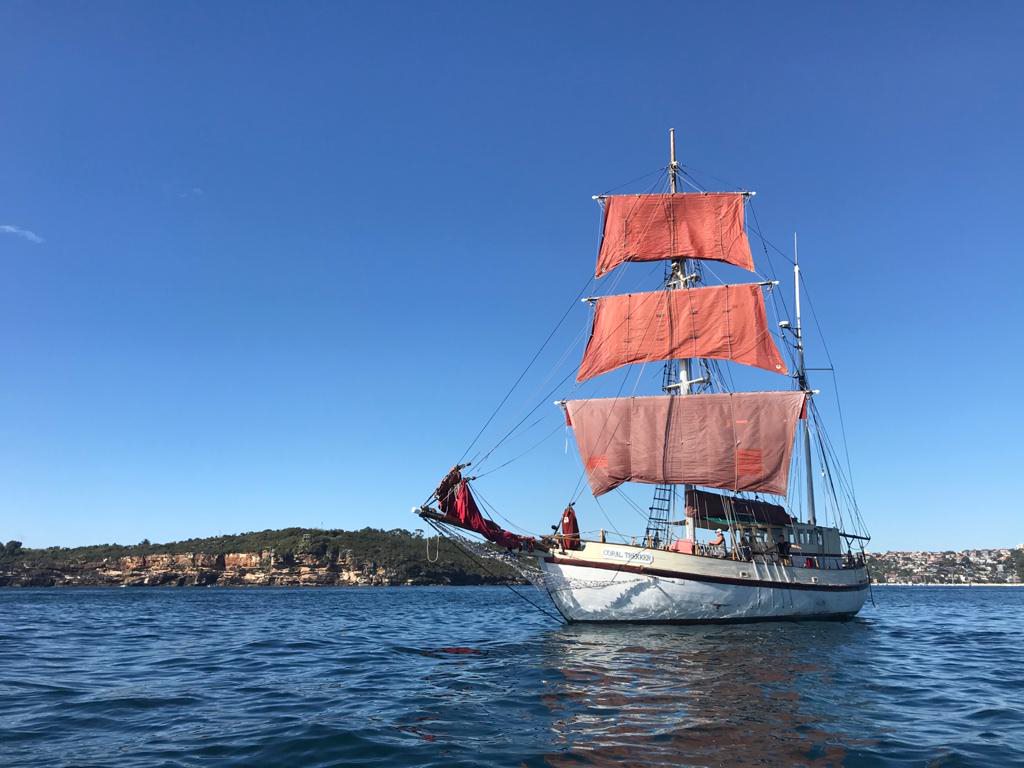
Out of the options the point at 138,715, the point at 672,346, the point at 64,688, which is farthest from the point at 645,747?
the point at 672,346

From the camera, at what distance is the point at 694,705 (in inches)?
474

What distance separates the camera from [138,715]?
36.6 feet

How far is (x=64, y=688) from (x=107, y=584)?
126m

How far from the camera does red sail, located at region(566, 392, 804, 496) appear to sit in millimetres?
37219

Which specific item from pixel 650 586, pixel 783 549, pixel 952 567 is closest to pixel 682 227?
pixel 783 549

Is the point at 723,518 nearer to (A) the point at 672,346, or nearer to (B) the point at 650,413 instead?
(B) the point at 650,413

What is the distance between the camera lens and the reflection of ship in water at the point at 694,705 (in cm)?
908

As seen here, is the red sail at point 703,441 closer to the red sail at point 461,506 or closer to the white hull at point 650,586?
the white hull at point 650,586

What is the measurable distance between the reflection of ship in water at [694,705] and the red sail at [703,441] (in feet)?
50.0

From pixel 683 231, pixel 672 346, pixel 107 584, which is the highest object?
pixel 683 231

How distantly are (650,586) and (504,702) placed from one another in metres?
18.4

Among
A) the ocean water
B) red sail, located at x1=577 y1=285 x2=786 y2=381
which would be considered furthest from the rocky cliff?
the ocean water

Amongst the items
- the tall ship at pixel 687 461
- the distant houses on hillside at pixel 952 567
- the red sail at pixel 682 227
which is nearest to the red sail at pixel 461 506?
the tall ship at pixel 687 461

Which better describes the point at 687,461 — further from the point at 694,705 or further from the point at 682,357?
the point at 694,705
